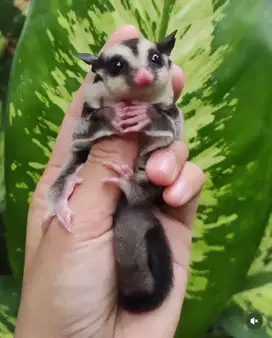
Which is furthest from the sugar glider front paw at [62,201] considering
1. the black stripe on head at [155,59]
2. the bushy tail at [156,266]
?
the black stripe on head at [155,59]

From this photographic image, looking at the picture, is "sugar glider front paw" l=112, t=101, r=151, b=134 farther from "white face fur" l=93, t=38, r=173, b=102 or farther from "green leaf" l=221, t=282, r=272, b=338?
"green leaf" l=221, t=282, r=272, b=338

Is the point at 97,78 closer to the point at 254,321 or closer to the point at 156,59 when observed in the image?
the point at 156,59

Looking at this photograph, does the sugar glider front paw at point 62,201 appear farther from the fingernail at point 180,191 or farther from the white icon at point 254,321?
the white icon at point 254,321

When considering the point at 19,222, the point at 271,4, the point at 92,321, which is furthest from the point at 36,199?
the point at 271,4

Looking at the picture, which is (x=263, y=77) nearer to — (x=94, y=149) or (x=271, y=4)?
(x=271, y=4)

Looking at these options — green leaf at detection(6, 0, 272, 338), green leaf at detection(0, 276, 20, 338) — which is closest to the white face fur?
green leaf at detection(6, 0, 272, 338)

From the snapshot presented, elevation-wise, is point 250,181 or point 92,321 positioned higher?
point 250,181
